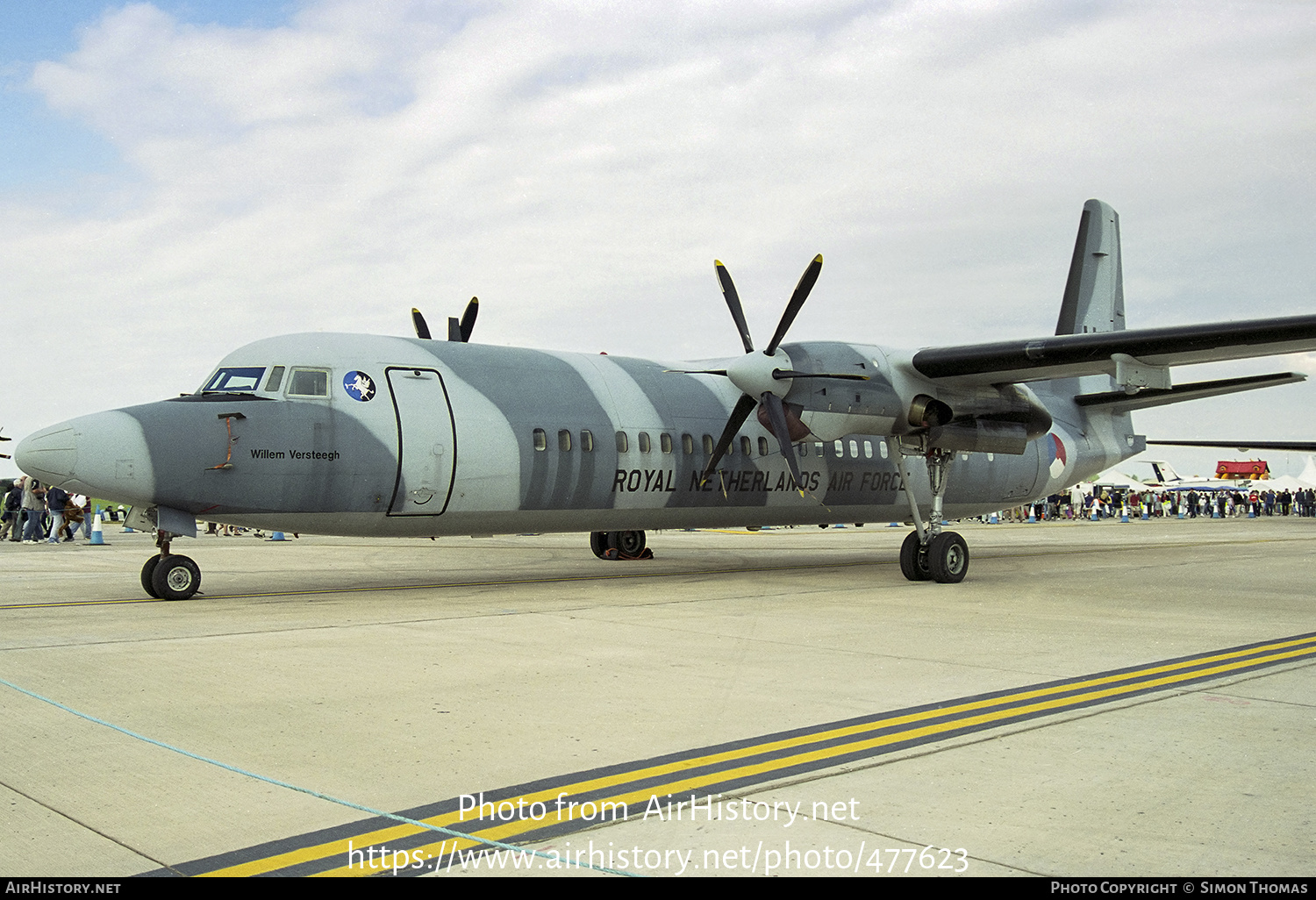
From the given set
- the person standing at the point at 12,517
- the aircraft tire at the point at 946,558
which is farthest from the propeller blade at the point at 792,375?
the person standing at the point at 12,517

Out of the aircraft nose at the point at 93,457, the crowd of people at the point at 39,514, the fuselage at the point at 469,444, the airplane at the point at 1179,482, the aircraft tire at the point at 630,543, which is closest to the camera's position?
the aircraft nose at the point at 93,457

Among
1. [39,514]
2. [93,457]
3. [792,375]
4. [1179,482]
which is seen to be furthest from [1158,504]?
[93,457]

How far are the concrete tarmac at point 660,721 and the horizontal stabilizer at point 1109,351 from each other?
3567 millimetres

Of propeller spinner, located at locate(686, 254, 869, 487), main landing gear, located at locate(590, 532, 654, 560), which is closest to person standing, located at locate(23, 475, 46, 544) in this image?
main landing gear, located at locate(590, 532, 654, 560)

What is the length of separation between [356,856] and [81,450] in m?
9.97

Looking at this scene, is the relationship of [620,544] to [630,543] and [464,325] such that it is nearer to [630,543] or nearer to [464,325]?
[630,543]

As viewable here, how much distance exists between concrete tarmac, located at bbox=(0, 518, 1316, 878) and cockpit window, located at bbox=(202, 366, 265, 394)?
9.20 ft

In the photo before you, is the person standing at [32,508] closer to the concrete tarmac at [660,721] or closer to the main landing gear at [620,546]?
the concrete tarmac at [660,721]

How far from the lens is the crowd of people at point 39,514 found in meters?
29.9

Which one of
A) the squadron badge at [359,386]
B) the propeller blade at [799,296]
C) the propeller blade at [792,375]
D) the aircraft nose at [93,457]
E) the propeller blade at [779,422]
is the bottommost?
the aircraft nose at [93,457]

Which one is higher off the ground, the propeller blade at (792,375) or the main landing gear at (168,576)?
the propeller blade at (792,375)

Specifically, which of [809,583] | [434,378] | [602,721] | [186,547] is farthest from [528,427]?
[186,547]

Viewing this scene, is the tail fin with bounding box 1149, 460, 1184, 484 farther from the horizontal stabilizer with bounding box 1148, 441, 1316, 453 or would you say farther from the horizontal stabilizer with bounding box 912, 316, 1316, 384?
the horizontal stabilizer with bounding box 912, 316, 1316, 384

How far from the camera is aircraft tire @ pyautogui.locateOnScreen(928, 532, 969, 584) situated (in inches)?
671
